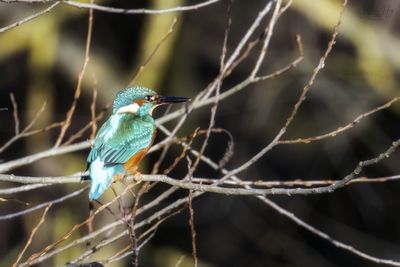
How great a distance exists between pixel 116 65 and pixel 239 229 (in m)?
2.16

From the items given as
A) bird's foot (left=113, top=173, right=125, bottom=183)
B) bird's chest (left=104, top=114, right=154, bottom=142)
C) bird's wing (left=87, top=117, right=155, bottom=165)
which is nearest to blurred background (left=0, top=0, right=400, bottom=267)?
bird's chest (left=104, top=114, right=154, bottom=142)

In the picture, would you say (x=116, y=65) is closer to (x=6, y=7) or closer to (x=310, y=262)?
(x=6, y=7)

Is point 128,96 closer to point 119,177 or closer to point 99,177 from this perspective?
point 119,177

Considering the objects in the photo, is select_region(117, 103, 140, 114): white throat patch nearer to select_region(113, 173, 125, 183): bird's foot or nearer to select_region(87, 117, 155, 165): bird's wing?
select_region(87, 117, 155, 165): bird's wing

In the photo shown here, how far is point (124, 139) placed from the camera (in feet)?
12.7

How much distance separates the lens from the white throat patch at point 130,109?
4.12m

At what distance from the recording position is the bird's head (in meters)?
4.12

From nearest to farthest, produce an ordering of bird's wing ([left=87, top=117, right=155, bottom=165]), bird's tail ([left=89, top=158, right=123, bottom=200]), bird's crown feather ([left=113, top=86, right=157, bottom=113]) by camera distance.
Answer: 1. bird's tail ([left=89, top=158, right=123, bottom=200])
2. bird's wing ([left=87, top=117, right=155, bottom=165])
3. bird's crown feather ([left=113, top=86, right=157, bottom=113])

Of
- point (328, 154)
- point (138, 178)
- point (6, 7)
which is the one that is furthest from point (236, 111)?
point (138, 178)

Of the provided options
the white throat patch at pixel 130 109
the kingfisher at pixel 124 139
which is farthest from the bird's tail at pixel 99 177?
the white throat patch at pixel 130 109

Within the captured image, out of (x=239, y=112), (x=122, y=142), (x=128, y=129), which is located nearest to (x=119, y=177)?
(x=122, y=142)

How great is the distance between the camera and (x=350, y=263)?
823 centimetres

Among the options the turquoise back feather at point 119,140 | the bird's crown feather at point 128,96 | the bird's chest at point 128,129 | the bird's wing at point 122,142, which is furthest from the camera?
the bird's crown feather at point 128,96

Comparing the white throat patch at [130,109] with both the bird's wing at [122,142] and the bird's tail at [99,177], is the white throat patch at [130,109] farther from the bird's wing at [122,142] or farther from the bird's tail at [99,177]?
the bird's tail at [99,177]
